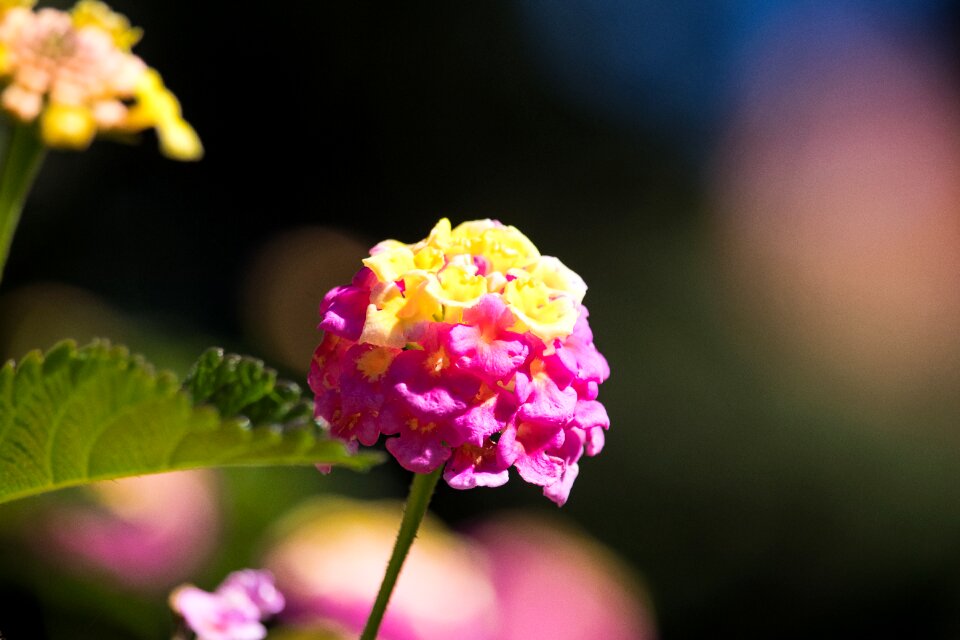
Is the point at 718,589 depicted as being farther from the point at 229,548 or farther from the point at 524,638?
the point at 229,548

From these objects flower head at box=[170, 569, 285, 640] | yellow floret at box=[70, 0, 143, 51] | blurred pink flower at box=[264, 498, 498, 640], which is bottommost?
blurred pink flower at box=[264, 498, 498, 640]

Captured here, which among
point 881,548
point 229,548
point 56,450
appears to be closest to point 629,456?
point 881,548

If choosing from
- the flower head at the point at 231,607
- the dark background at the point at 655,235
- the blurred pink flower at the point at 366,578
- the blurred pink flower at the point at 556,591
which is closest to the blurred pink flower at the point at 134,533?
the blurred pink flower at the point at 366,578

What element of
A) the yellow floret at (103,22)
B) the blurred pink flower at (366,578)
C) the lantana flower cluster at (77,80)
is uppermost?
the yellow floret at (103,22)

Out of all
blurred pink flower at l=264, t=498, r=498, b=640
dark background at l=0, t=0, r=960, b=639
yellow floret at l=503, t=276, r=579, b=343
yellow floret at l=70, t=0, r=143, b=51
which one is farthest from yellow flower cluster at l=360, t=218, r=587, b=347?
dark background at l=0, t=0, r=960, b=639

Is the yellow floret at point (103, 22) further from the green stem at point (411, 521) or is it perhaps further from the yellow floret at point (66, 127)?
the green stem at point (411, 521)

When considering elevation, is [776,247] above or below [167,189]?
above

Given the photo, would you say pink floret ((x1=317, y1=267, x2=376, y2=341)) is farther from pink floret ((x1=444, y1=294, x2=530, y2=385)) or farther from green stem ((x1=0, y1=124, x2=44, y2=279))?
green stem ((x1=0, y1=124, x2=44, y2=279))
